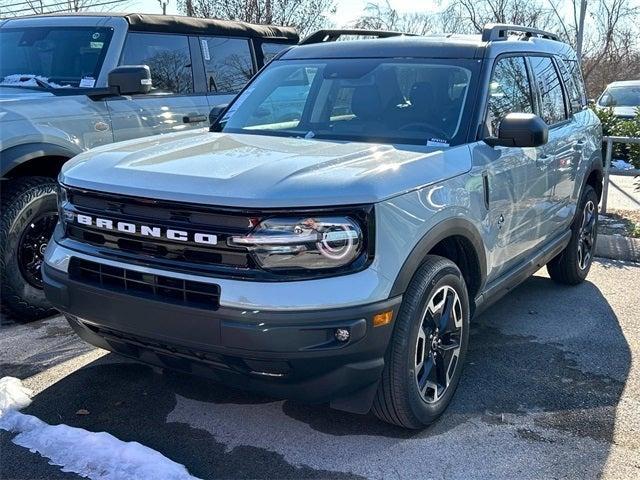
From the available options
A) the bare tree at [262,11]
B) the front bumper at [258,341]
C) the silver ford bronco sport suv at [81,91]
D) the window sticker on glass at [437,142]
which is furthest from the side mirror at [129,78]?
the bare tree at [262,11]

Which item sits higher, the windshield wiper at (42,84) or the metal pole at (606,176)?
the windshield wiper at (42,84)

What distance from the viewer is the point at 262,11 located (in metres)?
17.4

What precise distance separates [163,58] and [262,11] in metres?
12.4

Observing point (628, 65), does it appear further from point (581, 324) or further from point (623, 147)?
point (581, 324)

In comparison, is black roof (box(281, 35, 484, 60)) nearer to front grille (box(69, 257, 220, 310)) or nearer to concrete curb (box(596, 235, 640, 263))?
front grille (box(69, 257, 220, 310))

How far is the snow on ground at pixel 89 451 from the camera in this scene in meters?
2.86

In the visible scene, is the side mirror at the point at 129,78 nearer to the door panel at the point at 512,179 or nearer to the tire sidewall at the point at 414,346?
the door panel at the point at 512,179

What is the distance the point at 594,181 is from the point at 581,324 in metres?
1.63

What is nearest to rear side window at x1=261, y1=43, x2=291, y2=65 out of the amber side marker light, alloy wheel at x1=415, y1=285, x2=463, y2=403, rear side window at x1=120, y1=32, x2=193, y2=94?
rear side window at x1=120, y1=32, x2=193, y2=94

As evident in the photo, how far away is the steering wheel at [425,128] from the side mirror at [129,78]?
2.15 m

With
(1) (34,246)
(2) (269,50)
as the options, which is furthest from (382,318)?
(2) (269,50)

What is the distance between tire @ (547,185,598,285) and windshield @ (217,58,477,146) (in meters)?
2.19

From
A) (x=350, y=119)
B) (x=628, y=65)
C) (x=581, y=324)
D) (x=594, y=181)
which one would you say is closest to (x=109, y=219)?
(x=350, y=119)

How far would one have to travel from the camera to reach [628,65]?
27797mm
